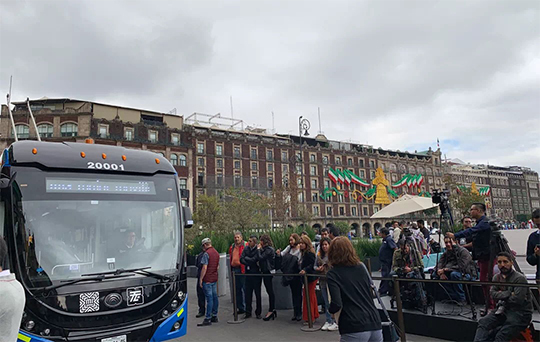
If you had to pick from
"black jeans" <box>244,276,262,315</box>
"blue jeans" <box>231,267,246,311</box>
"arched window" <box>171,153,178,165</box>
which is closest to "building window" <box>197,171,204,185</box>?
"arched window" <box>171,153,178,165</box>

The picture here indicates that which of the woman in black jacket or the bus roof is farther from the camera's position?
the woman in black jacket

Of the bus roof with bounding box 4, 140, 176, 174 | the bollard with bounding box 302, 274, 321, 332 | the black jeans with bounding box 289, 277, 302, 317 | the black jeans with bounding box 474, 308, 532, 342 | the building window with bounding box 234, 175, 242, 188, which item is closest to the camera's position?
the black jeans with bounding box 474, 308, 532, 342

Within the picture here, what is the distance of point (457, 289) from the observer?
23.3ft

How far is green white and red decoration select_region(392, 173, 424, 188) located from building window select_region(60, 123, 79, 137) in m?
53.9

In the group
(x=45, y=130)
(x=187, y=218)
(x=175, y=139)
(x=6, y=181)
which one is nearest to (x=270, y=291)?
(x=187, y=218)

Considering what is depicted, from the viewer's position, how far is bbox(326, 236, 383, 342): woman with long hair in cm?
352

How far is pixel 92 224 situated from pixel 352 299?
3466mm

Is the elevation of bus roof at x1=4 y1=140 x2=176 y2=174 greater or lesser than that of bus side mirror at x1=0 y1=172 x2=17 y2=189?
greater

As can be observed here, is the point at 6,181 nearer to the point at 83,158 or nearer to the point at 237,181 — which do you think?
the point at 83,158

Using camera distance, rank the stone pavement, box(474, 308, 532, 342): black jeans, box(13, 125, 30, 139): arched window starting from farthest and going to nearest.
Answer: box(13, 125, 30, 139): arched window < the stone pavement < box(474, 308, 532, 342): black jeans

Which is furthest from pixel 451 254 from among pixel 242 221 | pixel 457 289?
pixel 242 221

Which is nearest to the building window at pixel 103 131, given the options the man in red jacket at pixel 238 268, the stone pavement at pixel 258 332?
the man in red jacket at pixel 238 268

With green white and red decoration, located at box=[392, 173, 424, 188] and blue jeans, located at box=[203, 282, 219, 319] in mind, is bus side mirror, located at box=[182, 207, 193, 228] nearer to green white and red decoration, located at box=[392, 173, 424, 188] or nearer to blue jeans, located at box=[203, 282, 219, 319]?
blue jeans, located at box=[203, 282, 219, 319]

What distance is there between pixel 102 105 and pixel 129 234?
4678cm
